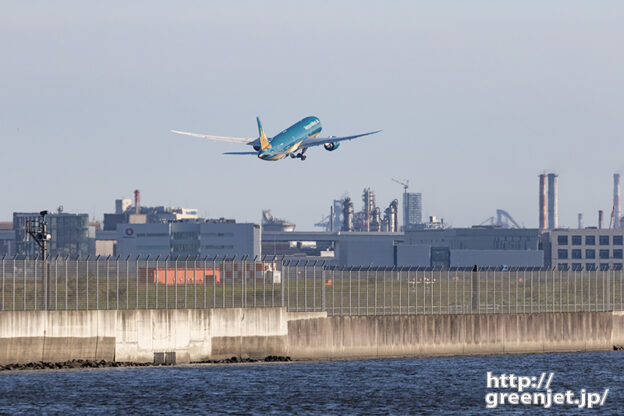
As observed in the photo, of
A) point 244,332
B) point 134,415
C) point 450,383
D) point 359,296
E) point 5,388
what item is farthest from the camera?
point 359,296

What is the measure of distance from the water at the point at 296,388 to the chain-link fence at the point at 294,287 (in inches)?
189

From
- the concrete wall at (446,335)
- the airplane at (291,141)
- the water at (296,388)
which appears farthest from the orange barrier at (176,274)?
the airplane at (291,141)

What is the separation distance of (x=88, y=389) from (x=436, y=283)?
34.3 metres

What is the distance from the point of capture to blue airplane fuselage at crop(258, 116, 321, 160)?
18925cm

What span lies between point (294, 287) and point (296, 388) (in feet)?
50.9

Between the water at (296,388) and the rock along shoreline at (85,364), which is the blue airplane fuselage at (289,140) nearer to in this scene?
the water at (296,388)

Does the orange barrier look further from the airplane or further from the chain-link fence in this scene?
the airplane

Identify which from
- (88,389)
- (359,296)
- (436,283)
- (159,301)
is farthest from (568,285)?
(88,389)

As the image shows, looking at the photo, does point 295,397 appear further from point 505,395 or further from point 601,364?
point 601,364

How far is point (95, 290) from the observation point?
286 ft

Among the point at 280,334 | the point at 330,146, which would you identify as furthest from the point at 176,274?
the point at 330,146

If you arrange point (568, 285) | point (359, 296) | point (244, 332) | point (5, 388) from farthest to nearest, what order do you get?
point (568, 285) → point (359, 296) → point (244, 332) → point (5, 388)

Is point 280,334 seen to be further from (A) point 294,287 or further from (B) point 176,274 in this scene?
(B) point 176,274

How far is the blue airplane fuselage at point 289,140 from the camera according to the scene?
621 feet
